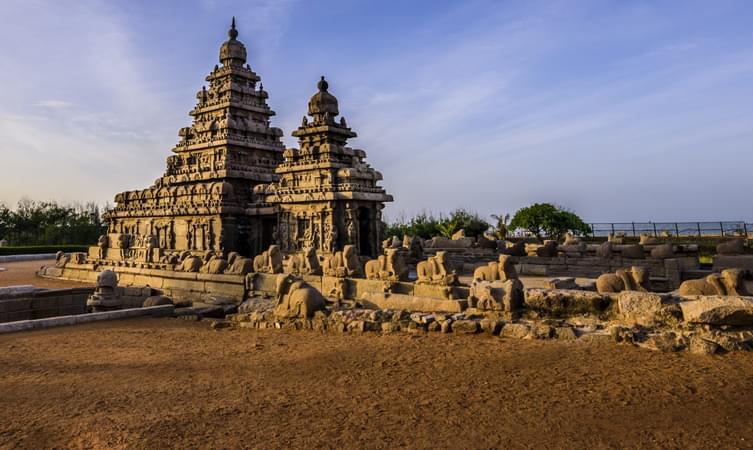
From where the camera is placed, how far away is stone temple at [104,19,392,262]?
16048 mm

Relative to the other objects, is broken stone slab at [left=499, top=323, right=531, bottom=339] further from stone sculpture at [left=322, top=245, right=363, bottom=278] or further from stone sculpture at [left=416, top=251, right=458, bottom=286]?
stone sculpture at [left=322, top=245, right=363, bottom=278]

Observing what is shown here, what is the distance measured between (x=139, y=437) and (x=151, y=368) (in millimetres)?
2385

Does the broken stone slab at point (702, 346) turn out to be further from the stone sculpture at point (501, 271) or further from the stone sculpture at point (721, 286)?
the stone sculpture at point (501, 271)

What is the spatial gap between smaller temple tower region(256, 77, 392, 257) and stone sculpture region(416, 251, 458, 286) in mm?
6522

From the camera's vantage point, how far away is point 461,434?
3734 mm

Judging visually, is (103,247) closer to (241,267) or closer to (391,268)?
(241,267)

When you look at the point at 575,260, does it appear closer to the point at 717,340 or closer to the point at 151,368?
the point at 717,340

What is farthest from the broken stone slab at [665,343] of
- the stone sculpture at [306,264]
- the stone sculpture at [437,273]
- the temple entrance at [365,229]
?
the temple entrance at [365,229]

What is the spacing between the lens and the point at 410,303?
8789 millimetres

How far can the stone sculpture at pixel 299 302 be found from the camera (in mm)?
8680

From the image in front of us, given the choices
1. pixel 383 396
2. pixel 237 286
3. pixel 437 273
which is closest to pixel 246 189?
pixel 237 286

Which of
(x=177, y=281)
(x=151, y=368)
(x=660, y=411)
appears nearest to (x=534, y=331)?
(x=660, y=411)

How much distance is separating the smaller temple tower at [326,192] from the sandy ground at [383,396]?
8918 millimetres

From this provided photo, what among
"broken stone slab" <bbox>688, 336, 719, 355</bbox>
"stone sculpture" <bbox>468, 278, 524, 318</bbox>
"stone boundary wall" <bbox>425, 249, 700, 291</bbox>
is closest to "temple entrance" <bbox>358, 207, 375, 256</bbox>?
"stone boundary wall" <bbox>425, 249, 700, 291</bbox>
